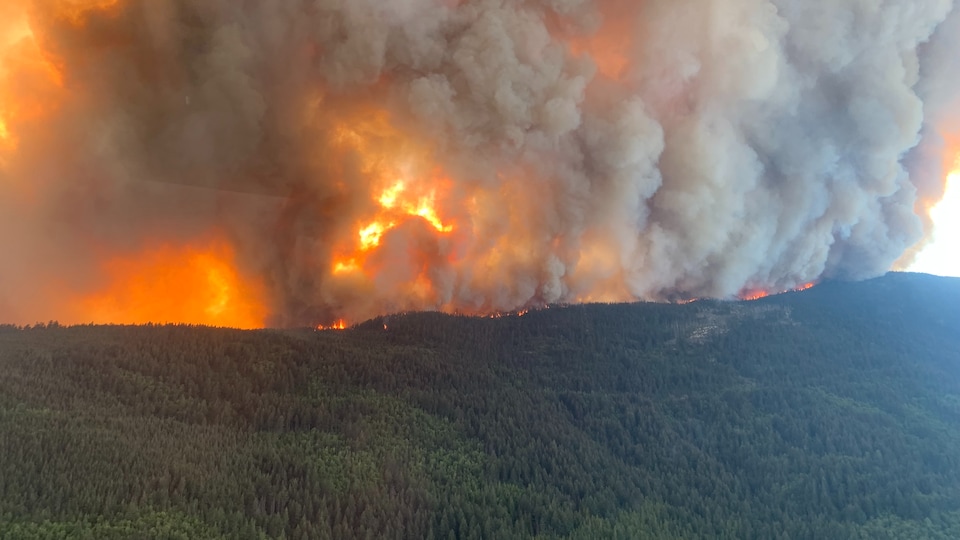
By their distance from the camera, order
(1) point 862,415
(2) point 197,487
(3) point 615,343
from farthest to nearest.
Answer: (3) point 615,343 → (1) point 862,415 → (2) point 197,487

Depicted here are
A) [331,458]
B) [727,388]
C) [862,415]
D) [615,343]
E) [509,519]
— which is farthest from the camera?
[615,343]

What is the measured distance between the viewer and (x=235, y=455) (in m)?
34.4

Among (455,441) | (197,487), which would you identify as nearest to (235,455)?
(197,487)

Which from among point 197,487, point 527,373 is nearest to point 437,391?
point 527,373

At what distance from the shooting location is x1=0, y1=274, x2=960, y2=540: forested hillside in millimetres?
29953

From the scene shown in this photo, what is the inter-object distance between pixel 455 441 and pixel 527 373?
15.4 metres

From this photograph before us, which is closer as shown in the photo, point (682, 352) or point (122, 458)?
point (122, 458)

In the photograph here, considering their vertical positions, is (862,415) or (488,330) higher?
(488,330)

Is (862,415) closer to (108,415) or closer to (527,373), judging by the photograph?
(527,373)

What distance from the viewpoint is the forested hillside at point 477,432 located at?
30.0m

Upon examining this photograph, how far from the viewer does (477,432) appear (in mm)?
42719

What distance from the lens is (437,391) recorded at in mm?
47312

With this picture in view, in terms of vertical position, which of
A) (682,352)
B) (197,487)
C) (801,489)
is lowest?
(801,489)

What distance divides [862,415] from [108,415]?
2100 inches
